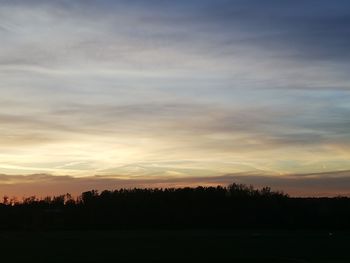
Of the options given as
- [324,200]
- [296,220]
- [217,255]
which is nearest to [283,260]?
[217,255]

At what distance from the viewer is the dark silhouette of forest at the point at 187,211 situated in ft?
538

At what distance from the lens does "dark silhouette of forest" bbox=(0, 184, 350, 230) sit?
164125mm

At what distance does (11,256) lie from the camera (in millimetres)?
65062

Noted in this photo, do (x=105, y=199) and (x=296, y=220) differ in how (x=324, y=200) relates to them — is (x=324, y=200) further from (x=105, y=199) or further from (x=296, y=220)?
(x=105, y=199)

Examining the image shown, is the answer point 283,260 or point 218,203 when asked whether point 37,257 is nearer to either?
point 283,260

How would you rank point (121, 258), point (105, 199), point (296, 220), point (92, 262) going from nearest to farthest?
point (92, 262)
point (121, 258)
point (296, 220)
point (105, 199)

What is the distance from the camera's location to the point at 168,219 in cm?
17550

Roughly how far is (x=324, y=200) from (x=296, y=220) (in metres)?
17.4

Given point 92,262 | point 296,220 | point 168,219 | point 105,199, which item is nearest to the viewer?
point 92,262

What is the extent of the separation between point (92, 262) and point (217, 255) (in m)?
14.8

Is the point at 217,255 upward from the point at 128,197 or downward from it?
downward

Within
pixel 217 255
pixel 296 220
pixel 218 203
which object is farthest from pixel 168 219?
pixel 217 255

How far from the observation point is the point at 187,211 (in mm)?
179875

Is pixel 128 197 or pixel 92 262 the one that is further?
pixel 128 197
